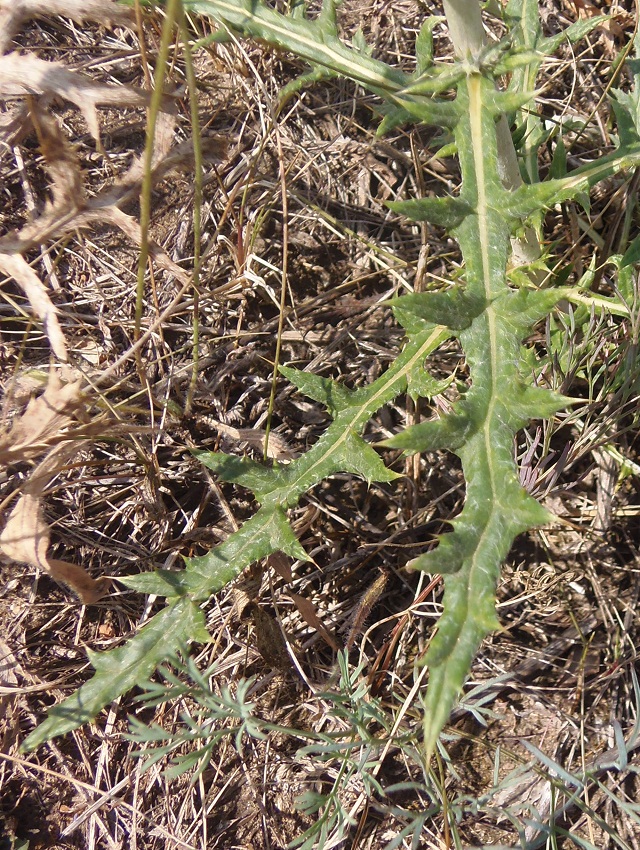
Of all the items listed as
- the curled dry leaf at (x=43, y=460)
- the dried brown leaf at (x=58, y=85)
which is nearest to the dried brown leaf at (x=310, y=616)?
the curled dry leaf at (x=43, y=460)

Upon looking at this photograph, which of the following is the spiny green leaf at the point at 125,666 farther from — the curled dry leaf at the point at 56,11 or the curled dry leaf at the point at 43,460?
the curled dry leaf at the point at 56,11

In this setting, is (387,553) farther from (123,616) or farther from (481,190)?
(481,190)

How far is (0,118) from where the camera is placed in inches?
78.2

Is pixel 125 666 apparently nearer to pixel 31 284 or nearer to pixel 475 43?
→ pixel 31 284

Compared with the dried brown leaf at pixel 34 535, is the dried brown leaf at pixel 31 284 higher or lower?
higher

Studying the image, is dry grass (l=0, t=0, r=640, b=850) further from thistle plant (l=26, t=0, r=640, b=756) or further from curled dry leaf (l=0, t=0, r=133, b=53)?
thistle plant (l=26, t=0, r=640, b=756)

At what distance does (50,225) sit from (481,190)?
1.23 metres

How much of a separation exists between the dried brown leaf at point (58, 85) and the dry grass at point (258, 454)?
0.05 feet

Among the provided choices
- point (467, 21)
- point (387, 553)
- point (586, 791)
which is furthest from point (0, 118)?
point (586, 791)

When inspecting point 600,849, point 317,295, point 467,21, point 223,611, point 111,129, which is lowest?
point 600,849

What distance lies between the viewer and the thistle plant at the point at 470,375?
1347 mm

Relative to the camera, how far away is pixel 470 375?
1.60 metres

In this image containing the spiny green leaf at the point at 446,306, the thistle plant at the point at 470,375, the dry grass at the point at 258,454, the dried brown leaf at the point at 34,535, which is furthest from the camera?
the dry grass at the point at 258,454

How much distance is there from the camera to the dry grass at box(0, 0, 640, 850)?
1.94 m
